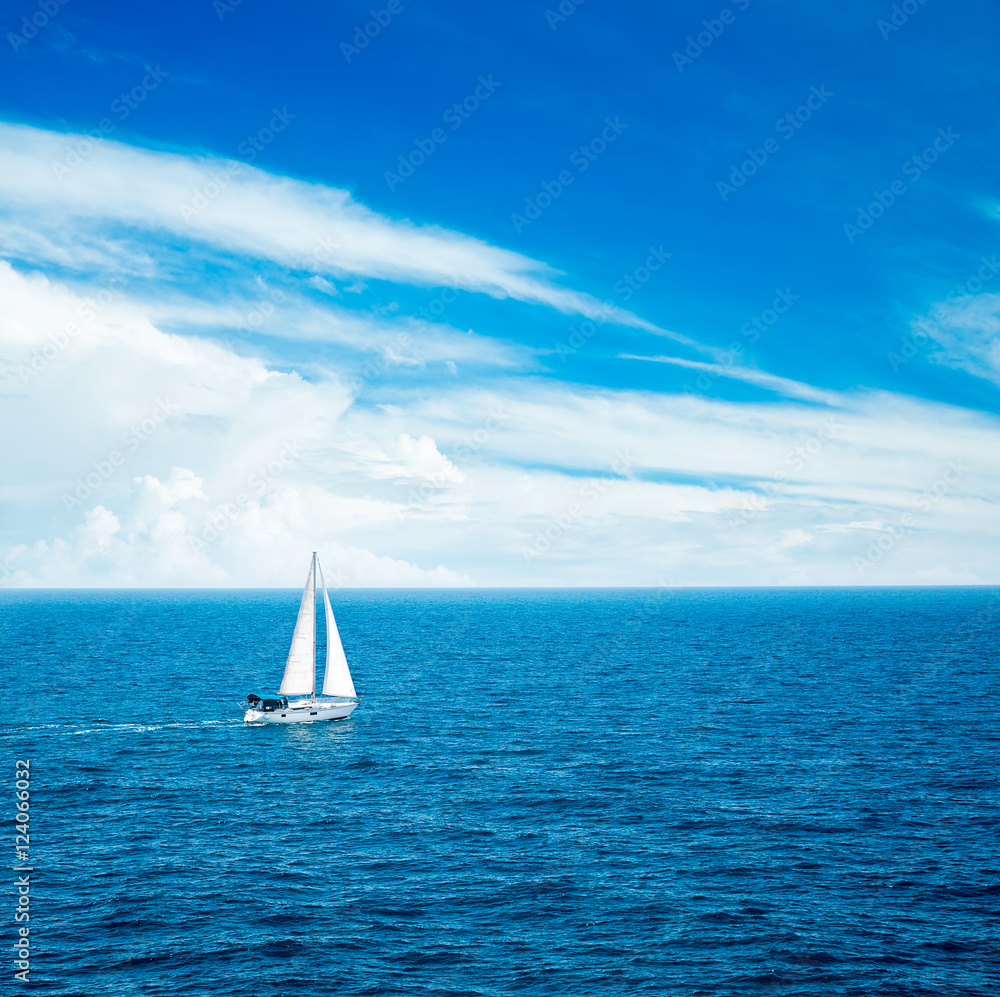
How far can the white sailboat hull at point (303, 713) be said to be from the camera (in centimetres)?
7731

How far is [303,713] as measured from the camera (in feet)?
260

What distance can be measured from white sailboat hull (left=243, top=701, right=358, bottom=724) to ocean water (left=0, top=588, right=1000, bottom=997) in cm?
127

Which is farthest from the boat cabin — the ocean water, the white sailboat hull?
the ocean water

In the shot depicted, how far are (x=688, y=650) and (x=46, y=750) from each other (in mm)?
115733

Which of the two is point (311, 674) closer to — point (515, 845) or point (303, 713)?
point (303, 713)

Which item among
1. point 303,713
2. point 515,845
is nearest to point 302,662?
point 303,713

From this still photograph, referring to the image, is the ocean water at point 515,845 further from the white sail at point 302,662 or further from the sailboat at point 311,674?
the white sail at point 302,662

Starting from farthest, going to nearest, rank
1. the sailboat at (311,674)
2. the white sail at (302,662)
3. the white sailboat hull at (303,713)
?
the white sail at (302,662)
the sailboat at (311,674)
the white sailboat hull at (303,713)

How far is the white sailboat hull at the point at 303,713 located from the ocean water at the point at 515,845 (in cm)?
127

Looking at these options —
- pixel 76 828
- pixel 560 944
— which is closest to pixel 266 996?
pixel 560 944

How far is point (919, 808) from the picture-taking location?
51.1m

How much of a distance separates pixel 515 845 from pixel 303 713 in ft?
130
